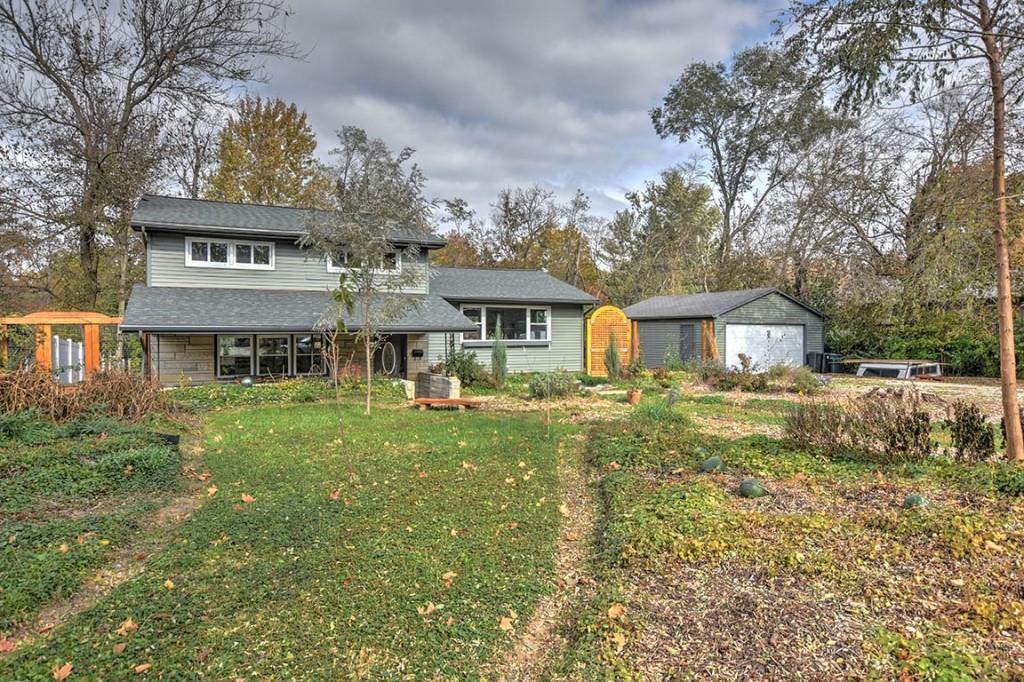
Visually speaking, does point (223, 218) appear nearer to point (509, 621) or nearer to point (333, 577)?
point (333, 577)

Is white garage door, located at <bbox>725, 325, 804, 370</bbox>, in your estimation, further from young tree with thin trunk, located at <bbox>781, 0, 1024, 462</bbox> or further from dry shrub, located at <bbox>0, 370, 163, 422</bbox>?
dry shrub, located at <bbox>0, 370, 163, 422</bbox>

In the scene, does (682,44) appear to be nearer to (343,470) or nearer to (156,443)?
(343,470)

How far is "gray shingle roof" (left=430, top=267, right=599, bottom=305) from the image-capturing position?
17516 mm

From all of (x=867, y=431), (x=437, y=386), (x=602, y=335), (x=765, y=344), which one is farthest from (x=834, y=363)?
(x=867, y=431)

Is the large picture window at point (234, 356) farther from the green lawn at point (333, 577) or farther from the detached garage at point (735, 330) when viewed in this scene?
the detached garage at point (735, 330)

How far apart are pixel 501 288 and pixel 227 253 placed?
8353mm

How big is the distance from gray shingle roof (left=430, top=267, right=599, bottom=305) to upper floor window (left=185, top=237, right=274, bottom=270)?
5.00 meters

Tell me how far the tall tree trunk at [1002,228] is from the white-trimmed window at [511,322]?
13.1 metres

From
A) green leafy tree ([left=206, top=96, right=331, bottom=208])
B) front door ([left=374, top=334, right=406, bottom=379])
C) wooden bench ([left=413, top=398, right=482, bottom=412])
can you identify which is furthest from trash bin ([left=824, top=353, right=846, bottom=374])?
green leafy tree ([left=206, top=96, right=331, bottom=208])

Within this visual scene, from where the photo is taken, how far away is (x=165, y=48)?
655 inches

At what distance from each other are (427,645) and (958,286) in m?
6.16

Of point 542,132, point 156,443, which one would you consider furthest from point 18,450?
point 542,132

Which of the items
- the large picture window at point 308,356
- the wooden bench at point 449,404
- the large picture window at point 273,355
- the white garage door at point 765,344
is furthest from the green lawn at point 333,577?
the white garage door at point 765,344

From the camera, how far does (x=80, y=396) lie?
27.3 feet
